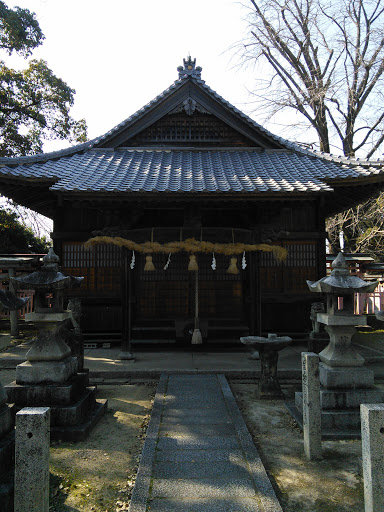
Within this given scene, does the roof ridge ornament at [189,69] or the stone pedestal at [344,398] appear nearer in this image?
the stone pedestal at [344,398]

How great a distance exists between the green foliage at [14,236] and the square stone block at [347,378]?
57.6 feet

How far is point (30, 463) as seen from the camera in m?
2.98

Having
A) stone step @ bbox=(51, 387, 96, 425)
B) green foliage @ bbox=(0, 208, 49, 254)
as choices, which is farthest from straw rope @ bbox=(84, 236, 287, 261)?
green foliage @ bbox=(0, 208, 49, 254)

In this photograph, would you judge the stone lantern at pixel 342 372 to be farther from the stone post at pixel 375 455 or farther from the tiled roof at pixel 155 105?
the tiled roof at pixel 155 105

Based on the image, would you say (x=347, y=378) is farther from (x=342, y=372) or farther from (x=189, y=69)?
(x=189, y=69)

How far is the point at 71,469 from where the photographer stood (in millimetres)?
4254

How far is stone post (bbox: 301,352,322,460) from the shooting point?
175 inches

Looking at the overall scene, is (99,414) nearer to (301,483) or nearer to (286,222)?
(301,483)

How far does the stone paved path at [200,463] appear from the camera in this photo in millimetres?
3494

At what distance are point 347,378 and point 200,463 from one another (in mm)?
2585

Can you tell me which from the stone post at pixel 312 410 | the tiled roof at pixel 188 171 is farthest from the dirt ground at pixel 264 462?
the tiled roof at pixel 188 171

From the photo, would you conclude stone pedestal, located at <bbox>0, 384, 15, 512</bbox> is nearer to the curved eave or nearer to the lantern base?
the lantern base

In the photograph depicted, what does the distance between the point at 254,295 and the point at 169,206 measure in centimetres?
328

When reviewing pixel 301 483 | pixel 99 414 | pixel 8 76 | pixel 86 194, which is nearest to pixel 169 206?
pixel 86 194
